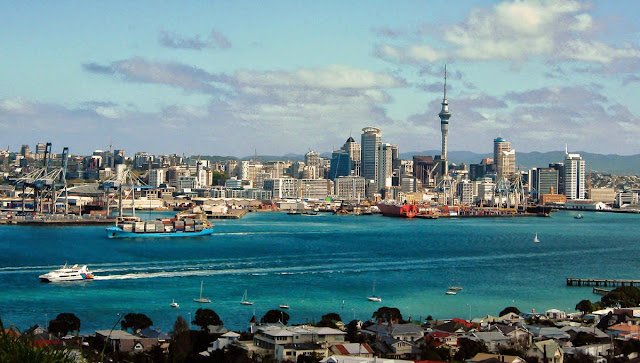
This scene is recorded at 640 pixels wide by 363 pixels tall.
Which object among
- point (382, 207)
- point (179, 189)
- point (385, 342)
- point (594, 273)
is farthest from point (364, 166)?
point (385, 342)

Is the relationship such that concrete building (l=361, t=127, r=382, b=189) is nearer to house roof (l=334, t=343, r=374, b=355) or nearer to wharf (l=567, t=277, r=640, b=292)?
wharf (l=567, t=277, r=640, b=292)

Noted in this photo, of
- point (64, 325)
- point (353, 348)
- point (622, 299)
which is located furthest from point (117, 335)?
point (622, 299)

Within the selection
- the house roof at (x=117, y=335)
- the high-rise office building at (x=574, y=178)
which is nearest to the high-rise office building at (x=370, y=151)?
the high-rise office building at (x=574, y=178)

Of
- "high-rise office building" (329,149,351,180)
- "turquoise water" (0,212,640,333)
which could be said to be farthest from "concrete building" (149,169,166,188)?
"turquoise water" (0,212,640,333)

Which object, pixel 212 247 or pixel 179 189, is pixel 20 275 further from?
pixel 179 189

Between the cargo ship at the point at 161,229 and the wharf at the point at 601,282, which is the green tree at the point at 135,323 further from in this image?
the cargo ship at the point at 161,229
